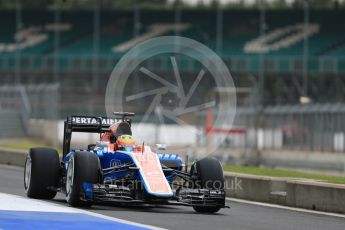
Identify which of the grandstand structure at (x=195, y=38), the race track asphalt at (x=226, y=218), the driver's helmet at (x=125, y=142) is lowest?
the race track asphalt at (x=226, y=218)

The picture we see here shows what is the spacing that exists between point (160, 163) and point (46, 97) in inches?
1046

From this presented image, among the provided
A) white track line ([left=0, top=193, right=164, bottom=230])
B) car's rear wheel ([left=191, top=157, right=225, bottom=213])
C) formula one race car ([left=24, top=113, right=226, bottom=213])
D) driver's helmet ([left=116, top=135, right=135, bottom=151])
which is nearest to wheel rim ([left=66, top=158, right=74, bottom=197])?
formula one race car ([left=24, top=113, right=226, bottom=213])

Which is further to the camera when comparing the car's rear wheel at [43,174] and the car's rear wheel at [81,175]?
the car's rear wheel at [43,174]

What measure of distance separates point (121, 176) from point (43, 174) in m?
1.56

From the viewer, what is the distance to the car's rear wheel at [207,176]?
15.4 meters

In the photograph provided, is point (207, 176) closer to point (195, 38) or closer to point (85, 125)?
point (85, 125)

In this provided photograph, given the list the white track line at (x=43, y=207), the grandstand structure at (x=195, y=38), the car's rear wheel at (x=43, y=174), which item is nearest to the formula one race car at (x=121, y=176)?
the car's rear wheel at (x=43, y=174)

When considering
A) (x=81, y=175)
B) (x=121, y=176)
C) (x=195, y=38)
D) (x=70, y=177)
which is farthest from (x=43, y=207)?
(x=195, y=38)

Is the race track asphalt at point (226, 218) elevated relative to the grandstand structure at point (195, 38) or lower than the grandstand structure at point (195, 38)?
lower

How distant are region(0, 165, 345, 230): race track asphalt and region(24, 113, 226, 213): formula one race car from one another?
20 centimetres

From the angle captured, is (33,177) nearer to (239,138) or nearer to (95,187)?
(95,187)

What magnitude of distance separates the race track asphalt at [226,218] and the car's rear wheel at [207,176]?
37 cm

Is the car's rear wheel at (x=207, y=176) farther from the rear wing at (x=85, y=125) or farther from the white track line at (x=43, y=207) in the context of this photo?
the white track line at (x=43, y=207)

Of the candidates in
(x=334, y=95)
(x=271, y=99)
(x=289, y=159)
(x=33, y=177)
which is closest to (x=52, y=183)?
(x=33, y=177)
